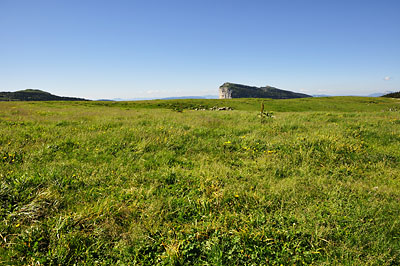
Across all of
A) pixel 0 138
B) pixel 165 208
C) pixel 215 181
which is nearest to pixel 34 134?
pixel 0 138

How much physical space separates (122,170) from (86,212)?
205 cm

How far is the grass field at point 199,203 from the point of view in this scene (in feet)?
10.2

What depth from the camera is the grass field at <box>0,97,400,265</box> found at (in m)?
3.11

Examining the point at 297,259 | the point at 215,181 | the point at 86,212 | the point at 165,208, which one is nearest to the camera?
the point at 297,259

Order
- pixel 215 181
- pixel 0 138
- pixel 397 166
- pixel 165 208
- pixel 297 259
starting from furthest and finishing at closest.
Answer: pixel 0 138 < pixel 397 166 < pixel 215 181 < pixel 165 208 < pixel 297 259

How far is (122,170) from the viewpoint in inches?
233

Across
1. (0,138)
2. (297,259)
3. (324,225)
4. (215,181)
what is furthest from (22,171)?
(324,225)

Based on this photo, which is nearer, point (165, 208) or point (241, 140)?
point (165, 208)

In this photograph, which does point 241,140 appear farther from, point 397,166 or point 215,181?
point 397,166

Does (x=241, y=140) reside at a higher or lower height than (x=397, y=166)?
higher

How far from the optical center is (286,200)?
4469mm

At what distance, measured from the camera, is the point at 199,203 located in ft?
14.1

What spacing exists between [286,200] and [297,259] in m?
1.68

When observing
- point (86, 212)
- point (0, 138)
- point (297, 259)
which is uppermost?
point (0, 138)
